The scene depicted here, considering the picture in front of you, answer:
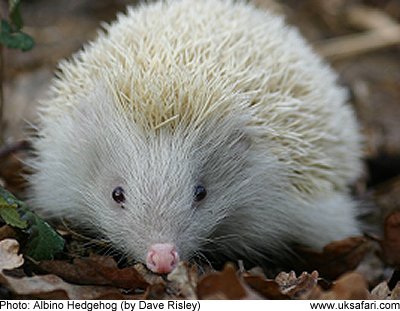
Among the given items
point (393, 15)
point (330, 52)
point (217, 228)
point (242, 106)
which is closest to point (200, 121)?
point (242, 106)

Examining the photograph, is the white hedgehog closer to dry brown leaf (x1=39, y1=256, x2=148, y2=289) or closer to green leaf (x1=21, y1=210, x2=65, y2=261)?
dry brown leaf (x1=39, y1=256, x2=148, y2=289)

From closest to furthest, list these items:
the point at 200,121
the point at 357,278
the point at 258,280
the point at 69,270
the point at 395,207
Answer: the point at 357,278 → the point at 258,280 → the point at 69,270 → the point at 200,121 → the point at 395,207

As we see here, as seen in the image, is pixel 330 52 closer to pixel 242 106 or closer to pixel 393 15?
pixel 393 15

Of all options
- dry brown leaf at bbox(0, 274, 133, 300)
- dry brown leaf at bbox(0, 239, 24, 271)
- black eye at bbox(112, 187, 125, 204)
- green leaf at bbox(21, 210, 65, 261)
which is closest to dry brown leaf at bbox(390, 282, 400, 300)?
dry brown leaf at bbox(0, 274, 133, 300)

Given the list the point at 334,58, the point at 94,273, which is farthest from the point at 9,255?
the point at 334,58

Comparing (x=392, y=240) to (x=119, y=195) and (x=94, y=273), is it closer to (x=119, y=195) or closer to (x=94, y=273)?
(x=119, y=195)
